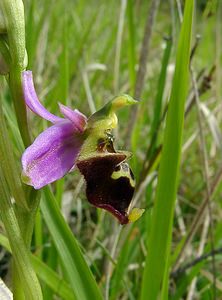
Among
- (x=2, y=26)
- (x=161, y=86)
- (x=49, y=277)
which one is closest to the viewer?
(x=2, y=26)

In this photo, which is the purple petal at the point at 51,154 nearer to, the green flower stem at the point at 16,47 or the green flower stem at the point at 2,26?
the green flower stem at the point at 16,47

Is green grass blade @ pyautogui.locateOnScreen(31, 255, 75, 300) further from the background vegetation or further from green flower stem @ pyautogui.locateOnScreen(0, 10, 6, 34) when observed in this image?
green flower stem @ pyautogui.locateOnScreen(0, 10, 6, 34)

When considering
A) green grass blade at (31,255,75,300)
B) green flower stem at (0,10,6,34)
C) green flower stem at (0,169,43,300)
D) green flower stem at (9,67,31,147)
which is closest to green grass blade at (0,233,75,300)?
green grass blade at (31,255,75,300)

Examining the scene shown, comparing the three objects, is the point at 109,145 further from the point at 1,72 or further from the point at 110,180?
the point at 1,72

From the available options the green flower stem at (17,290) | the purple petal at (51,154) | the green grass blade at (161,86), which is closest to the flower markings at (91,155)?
the purple petal at (51,154)

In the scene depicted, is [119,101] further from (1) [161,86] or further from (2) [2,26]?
(1) [161,86]

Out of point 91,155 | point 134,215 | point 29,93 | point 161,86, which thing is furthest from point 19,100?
point 161,86

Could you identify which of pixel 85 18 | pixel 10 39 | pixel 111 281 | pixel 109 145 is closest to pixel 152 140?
pixel 111 281
